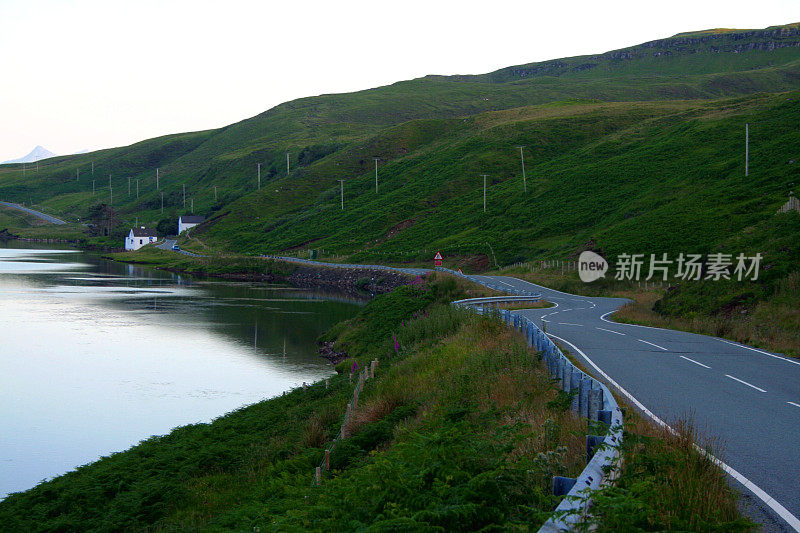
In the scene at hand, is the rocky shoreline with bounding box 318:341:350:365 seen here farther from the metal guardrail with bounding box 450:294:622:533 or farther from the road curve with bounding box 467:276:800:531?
the metal guardrail with bounding box 450:294:622:533

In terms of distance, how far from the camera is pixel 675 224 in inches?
2410

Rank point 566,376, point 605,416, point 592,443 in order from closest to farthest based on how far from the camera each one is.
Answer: point 592,443
point 605,416
point 566,376

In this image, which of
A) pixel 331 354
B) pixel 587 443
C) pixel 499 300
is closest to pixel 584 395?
pixel 587 443

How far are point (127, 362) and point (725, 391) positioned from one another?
101ft

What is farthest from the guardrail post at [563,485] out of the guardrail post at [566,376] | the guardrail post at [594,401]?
the guardrail post at [566,376]

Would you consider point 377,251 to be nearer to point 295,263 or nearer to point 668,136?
point 295,263

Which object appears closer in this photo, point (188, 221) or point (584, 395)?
point (584, 395)

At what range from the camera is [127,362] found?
3631 cm

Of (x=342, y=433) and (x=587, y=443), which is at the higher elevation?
(x=587, y=443)

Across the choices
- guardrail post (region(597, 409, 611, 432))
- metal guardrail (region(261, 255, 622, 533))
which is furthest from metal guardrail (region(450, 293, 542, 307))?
guardrail post (region(597, 409, 611, 432))

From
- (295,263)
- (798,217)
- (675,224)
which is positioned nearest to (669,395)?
(798,217)

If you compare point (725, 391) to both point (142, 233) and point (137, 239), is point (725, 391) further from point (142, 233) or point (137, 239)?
point (142, 233)

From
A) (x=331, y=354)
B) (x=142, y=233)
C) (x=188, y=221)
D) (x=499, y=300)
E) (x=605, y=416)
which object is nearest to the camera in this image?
(x=605, y=416)

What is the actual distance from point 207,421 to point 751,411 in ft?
63.8
